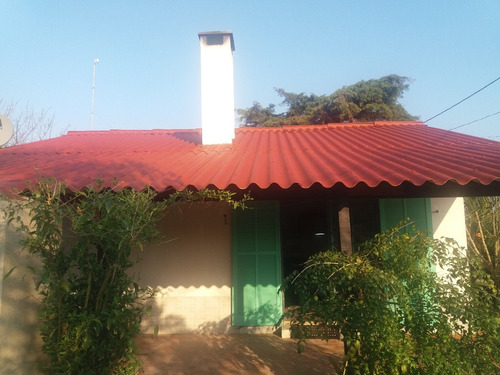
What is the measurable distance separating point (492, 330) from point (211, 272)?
12.6ft

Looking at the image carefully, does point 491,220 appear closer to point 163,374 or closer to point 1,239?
point 163,374

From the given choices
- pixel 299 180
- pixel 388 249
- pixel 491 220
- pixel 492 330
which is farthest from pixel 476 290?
pixel 491 220

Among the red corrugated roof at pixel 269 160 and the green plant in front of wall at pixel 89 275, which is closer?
the green plant in front of wall at pixel 89 275

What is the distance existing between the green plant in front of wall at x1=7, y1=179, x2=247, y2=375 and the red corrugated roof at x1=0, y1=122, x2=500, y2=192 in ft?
2.47

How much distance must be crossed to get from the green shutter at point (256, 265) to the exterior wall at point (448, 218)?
255cm

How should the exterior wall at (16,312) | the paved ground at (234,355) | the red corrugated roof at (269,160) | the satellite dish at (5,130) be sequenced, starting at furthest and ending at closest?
the paved ground at (234,355)
the satellite dish at (5,130)
the red corrugated roof at (269,160)
the exterior wall at (16,312)

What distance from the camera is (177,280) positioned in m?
5.36

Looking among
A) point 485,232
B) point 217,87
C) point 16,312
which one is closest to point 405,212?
point 485,232

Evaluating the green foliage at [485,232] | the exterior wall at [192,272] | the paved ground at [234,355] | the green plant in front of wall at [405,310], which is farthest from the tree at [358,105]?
the green plant in front of wall at [405,310]

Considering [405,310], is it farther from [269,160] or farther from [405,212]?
[405,212]

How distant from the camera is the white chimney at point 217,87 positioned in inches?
218

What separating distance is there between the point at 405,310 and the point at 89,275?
245cm

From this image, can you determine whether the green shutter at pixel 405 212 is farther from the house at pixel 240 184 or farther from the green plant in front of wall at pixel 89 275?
the green plant in front of wall at pixel 89 275

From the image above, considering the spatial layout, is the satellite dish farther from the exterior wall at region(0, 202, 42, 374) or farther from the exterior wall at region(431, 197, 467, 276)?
the exterior wall at region(431, 197, 467, 276)
